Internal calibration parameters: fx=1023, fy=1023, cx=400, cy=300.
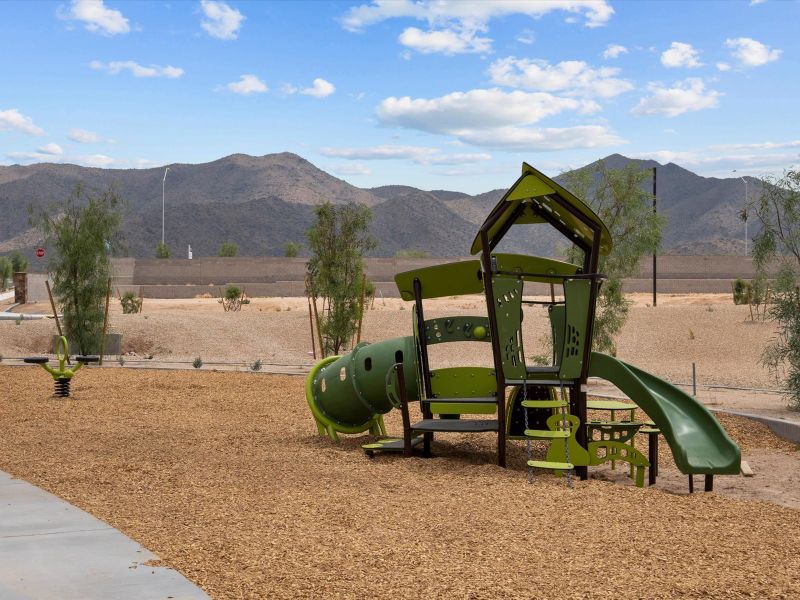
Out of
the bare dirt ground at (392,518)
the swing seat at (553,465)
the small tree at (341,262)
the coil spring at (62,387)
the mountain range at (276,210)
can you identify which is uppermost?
the mountain range at (276,210)

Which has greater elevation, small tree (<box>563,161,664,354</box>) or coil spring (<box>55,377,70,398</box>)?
small tree (<box>563,161,664,354</box>)

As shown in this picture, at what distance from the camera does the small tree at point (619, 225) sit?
20312mm

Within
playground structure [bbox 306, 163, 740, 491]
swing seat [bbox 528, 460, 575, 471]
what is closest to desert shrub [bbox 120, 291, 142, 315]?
playground structure [bbox 306, 163, 740, 491]

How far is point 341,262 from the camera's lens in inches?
927

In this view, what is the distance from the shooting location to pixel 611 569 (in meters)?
6.16

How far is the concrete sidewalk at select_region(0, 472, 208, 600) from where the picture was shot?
5.60 metres

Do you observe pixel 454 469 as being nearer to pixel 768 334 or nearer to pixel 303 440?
pixel 303 440

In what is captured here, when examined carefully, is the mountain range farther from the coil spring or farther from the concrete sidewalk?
the concrete sidewalk

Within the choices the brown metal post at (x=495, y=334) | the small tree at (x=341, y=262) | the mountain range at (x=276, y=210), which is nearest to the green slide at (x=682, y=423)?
the brown metal post at (x=495, y=334)

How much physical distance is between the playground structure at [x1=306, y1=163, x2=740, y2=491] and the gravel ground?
1352 cm

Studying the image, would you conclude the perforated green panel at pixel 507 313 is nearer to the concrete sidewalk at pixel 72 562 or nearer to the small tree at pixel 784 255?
the concrete sidewalk at pixel 72 562

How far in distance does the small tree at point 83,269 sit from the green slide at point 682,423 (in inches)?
698

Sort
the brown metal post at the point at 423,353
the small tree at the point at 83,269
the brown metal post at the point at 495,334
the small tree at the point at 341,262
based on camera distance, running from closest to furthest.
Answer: the brown metal post at the point at 495,334
the brown metal post at the point at 423,353
the small tree at the point at 341,262
the small tree at the point at 83,269

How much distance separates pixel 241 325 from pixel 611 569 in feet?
91.5
